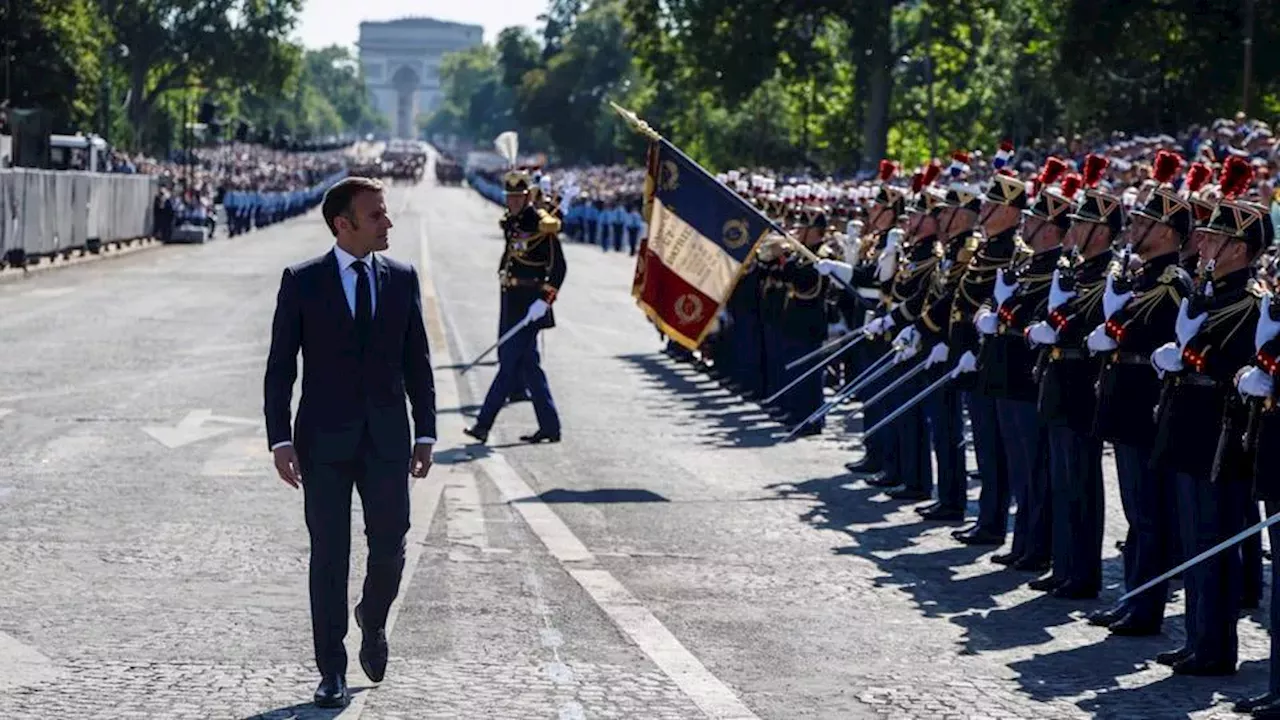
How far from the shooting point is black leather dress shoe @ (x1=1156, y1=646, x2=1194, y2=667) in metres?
10.3

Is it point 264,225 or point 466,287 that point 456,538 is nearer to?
point 466,287

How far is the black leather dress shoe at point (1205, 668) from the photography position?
10.1 meters

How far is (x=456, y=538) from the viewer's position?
13242 mm

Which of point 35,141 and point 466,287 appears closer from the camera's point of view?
point 466,287

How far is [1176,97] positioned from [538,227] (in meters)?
32.3

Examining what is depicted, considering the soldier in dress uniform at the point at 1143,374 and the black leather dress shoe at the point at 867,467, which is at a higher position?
the soldier in dress uniform at the point at 1143,374

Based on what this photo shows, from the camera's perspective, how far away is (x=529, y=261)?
1908 centimetres

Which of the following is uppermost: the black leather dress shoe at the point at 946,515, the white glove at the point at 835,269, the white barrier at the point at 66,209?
the white glove at the point at 835,269

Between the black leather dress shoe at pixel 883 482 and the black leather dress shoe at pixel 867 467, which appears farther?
the black leather dress shoe at pixel 867 467

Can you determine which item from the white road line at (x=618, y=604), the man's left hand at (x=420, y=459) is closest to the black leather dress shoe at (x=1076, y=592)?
the white road line at (x=618, y=604)

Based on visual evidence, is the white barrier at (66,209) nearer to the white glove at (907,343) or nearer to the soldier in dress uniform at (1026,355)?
the white glove at (907,343)

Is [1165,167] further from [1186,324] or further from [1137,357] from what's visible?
[1186,324]

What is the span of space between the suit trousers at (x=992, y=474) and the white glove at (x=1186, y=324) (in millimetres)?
3629

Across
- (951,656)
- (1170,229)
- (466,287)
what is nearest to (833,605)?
(951,656)
